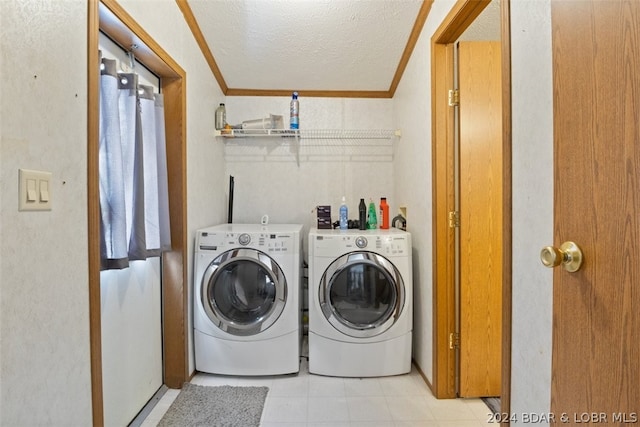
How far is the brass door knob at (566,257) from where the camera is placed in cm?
73

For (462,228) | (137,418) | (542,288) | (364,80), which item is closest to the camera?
(542,288)

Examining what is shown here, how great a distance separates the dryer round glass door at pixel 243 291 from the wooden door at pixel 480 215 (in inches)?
43.0

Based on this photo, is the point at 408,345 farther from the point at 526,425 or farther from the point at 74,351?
the point at 74,351

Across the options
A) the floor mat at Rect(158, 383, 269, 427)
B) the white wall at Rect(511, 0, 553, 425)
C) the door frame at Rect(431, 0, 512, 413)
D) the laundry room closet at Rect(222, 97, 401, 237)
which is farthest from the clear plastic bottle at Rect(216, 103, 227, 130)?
the white wall at Rect(511, 0, 553, 425)

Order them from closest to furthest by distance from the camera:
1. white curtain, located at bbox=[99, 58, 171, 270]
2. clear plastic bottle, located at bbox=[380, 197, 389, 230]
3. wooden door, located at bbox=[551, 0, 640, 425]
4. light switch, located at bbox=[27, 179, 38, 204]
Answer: wooden door, located at bbox=[551, 0, 640, 425] → light switch, located at bbox=[27, 179, 38, 204] → white curtain, located at bbox=[99, 58, 171, 270] → clear plastic bottle, located at bbox=[380, 197, 389, 230]

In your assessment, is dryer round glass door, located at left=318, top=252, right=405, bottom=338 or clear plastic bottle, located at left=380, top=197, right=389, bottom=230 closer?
dryer round glass door, located at left=318, top=252, right=405, bottom=338

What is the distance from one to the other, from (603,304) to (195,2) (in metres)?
2.34

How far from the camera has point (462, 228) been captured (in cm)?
173

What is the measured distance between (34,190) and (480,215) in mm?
1889

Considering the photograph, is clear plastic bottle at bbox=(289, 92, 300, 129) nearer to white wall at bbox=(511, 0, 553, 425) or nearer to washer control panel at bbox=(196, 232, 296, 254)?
washer control panel at bbox=(196, 232, 296, 254)

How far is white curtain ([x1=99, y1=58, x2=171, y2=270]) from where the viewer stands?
1262 millimetres

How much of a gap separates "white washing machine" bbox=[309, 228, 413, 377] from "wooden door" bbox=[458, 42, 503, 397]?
35cm

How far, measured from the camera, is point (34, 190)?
2.80 feet

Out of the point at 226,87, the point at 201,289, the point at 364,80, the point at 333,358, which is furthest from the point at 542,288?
the point at 226,87
